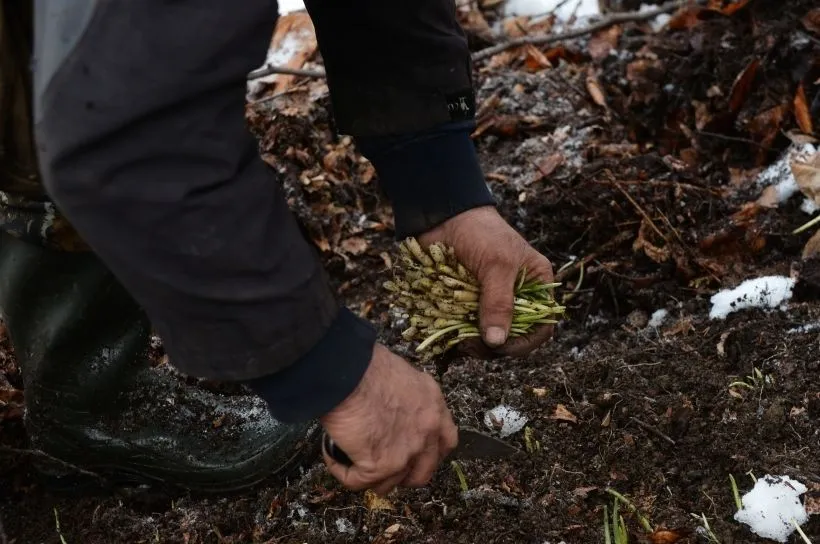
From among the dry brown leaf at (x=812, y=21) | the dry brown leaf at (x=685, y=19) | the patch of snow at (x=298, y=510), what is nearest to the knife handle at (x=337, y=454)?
the patch of snow at (x=298, y=510)

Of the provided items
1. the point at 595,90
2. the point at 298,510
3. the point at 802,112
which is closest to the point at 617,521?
the point at 298,510

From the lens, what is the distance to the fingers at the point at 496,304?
91.0 inches

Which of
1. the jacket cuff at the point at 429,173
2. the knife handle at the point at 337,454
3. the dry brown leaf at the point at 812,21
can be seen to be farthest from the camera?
the dry brown leaf at the point at 812,21

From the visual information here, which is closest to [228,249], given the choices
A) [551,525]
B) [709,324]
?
[551,525]

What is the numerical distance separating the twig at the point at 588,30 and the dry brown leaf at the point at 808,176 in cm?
164

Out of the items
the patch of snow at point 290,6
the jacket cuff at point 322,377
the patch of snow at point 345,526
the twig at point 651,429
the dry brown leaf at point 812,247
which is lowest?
the patch of snow at point 345,526

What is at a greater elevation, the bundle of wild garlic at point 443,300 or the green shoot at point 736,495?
the bundle of wild garlic at point 443,300

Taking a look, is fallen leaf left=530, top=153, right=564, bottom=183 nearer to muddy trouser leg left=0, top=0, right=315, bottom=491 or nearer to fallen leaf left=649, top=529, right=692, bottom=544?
muddy trouser leg left=0, top=0, right=315, bottom=491

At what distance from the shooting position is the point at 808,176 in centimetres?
314

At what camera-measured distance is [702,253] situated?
3.24 meters

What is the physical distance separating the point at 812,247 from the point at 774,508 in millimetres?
1275

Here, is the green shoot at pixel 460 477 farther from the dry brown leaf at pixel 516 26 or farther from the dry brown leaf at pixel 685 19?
the dry brown leaf at pixel 516 26

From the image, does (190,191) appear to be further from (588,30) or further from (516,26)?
(516,26)

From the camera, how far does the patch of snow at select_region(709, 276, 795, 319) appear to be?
9.37 ft
